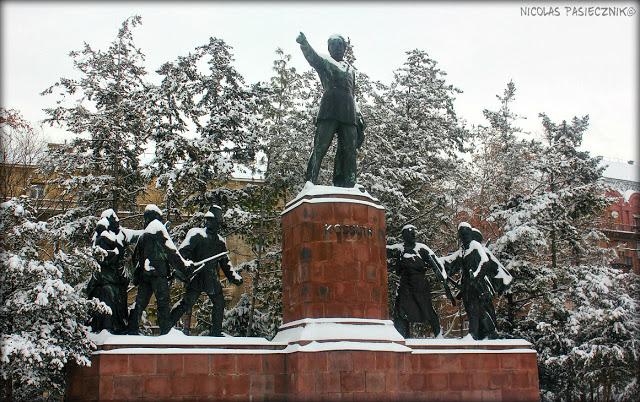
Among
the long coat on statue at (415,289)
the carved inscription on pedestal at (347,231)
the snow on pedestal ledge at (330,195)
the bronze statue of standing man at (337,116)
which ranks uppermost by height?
the bronze statue of standing man at (337,116)

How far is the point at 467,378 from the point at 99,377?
650cm

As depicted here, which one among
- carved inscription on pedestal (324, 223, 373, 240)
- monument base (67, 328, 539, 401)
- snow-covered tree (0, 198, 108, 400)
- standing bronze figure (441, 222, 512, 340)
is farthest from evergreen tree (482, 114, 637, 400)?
snow-covered tree (0, 198, 108, 400)

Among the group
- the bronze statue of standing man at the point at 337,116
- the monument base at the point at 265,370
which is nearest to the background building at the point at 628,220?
the bronze statue of standing man at the point at 337,116

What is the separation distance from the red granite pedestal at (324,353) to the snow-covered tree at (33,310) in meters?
0.54

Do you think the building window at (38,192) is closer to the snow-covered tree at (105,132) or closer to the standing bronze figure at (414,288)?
the snow-covered tree at (105,132)

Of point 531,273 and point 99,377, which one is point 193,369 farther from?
point 531,273

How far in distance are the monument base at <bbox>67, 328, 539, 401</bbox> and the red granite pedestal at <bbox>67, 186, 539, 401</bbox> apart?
0.6 inches

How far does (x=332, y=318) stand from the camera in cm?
1194

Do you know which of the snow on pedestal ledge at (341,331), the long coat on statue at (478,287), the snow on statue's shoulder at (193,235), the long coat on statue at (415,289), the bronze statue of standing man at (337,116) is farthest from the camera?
the long coat on statue at (415,289)

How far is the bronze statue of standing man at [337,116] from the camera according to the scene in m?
13.4

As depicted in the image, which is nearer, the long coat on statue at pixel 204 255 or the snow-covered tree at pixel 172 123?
the long coat on statue at pixel 204 255

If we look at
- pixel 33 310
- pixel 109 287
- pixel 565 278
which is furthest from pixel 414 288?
pixel 565 278

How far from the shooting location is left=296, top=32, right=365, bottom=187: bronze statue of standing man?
44.1ft

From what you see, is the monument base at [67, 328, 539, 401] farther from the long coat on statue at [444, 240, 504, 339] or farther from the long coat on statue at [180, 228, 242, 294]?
the long coat on statue at [444, 240, 504, 339]
